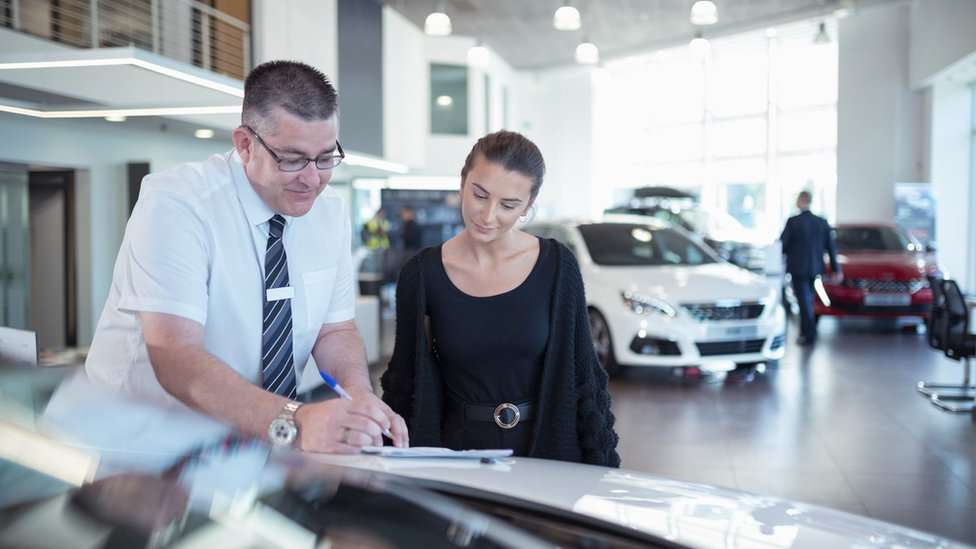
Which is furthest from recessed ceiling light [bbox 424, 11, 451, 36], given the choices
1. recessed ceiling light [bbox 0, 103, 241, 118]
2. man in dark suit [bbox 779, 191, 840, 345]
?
man in dark suit [bbox 779, 191, 840, 345]

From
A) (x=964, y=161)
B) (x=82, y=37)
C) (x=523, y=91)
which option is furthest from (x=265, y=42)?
(x=523, y=91)

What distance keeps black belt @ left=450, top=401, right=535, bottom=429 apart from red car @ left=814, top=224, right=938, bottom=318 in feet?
29.4

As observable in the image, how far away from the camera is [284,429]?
1.50m

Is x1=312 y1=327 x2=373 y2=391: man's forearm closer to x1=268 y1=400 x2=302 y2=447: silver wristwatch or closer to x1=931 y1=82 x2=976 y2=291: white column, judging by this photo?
x1=268 y1=400 x2=302 y2=447: silver wristwatch

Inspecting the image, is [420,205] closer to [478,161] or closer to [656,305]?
[656,305]

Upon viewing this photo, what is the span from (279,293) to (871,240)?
11.6m

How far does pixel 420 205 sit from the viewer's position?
16.6 metres

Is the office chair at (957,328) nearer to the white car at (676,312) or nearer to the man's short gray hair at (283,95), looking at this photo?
the white car at (676,312)

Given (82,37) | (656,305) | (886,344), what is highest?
(82,37)

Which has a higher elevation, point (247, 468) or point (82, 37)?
point (82, 37)

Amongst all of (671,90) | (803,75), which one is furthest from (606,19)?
(671,90)

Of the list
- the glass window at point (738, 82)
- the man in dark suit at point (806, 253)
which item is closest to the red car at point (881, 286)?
the man in dark suit at point (806, 253)

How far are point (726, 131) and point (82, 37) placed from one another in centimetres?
1647

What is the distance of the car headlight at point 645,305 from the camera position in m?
7.41
